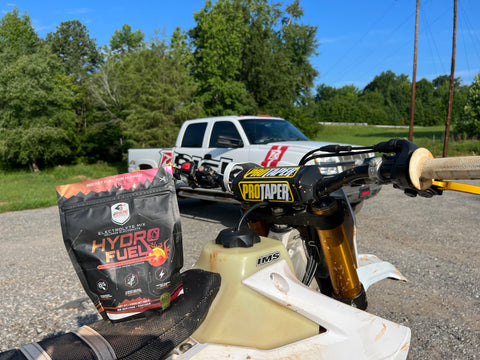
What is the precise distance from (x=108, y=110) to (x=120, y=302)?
99.4ft

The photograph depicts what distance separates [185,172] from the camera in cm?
229

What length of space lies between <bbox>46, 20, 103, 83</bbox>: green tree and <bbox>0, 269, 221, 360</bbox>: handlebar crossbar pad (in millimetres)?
63345

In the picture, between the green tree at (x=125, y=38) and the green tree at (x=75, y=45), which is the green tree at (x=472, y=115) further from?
the green tree at (x=75, y=45)

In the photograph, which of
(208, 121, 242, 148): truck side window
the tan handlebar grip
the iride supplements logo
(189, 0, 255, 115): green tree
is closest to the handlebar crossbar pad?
the iride supplements logo

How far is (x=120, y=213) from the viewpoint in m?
1.36

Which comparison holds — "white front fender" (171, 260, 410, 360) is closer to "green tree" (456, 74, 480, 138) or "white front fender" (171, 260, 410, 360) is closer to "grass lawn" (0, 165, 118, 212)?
"grass lawn" (0, 165, 118, 212)

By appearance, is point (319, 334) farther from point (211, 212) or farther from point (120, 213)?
point (211, 212)

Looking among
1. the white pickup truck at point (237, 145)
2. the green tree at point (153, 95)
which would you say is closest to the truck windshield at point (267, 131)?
the white pickup truck at point (237, 145)

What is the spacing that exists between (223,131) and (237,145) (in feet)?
2.75

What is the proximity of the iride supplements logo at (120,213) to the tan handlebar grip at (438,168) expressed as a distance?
3.11ft

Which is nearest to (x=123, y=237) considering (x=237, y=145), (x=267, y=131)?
(x=237, y=145)

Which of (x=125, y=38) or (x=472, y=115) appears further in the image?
(x=125, y=38)

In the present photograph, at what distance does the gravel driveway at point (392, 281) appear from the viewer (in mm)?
3602

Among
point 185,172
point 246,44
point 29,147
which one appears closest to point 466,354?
point 185,172
